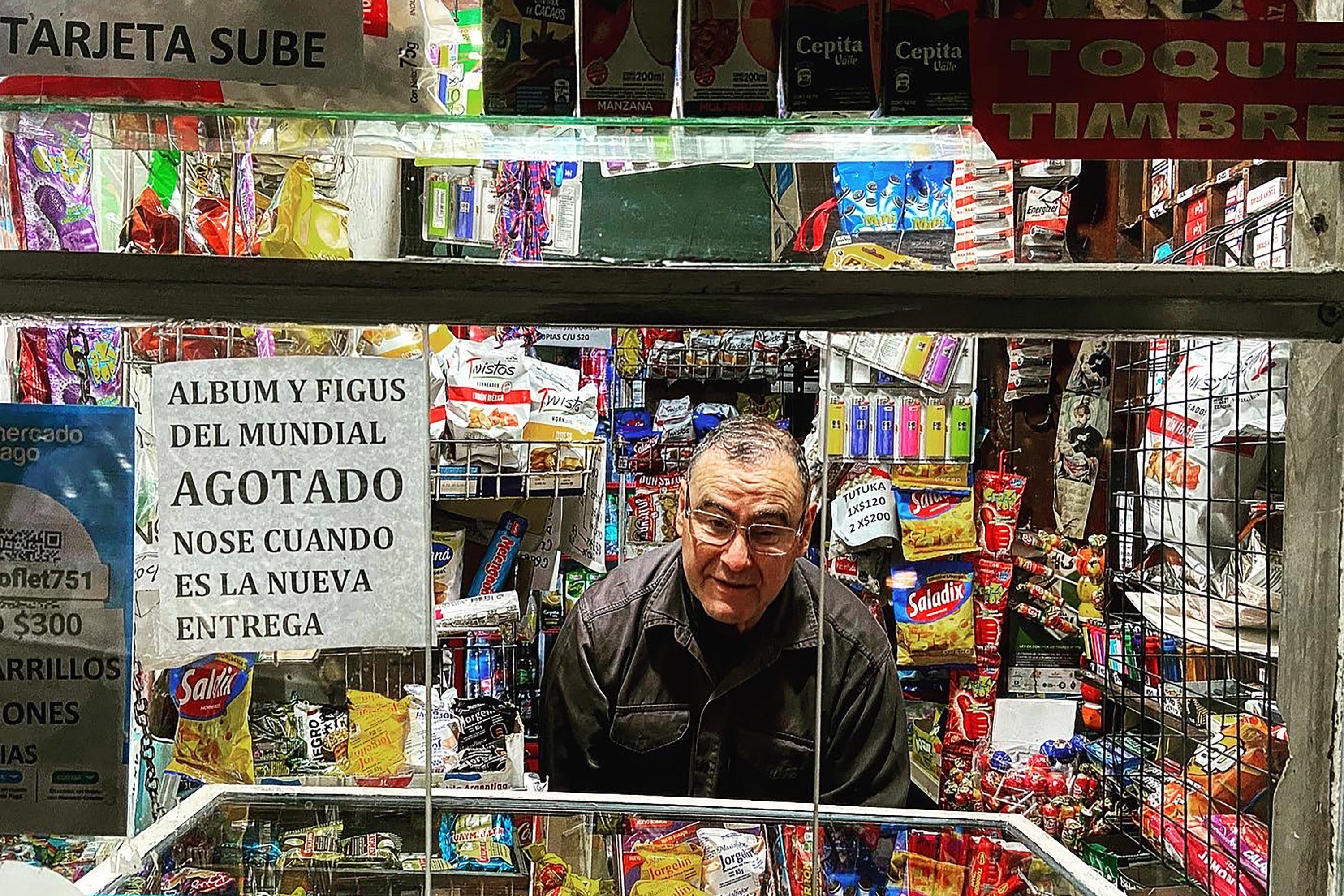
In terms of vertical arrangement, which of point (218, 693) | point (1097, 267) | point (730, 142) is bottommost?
point (218, 693)

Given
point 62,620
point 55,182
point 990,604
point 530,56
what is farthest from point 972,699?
point 55,182

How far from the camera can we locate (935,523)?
84 cm

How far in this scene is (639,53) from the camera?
0.74 metres

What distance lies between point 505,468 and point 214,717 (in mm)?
338

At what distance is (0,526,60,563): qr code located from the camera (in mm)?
807

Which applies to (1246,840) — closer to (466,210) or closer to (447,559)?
(447,559)

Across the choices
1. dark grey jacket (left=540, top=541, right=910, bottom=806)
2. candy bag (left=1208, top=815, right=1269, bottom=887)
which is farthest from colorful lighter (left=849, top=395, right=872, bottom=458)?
candy bag (left=1208, top=815, right=1269, bottom=887)

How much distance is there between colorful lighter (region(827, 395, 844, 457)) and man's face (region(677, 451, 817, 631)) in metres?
0.04

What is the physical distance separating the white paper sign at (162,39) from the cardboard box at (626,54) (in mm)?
206

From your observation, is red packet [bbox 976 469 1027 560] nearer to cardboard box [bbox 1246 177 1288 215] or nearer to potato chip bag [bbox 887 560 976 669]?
potato chip bag [bbox 887 560 976 669]

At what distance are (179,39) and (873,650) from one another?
0.74 metres

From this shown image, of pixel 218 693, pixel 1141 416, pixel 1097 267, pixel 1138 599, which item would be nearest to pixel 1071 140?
pixel 1097 267

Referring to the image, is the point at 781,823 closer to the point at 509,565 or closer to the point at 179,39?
the point at 509,565

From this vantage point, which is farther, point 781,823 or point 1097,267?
point 781,823
